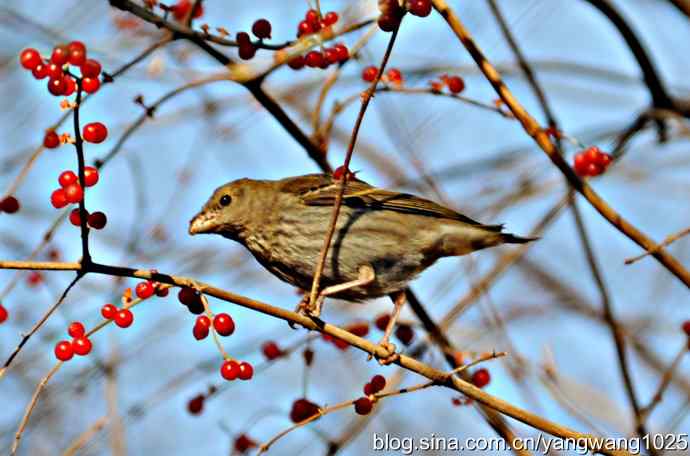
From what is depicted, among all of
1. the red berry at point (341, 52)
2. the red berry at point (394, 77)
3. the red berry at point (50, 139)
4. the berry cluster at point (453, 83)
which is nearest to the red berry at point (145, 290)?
the red berry at point (50, 139)

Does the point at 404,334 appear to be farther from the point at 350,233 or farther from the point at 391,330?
the point at 350,233

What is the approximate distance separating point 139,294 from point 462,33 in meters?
1.34

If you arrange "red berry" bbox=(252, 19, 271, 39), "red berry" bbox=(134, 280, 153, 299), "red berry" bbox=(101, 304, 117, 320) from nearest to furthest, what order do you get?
"red berry" bbox=(134, 280, 153, 299) → "red berry" bbox=(101, 304, 117, 320) → "red berry" bbox=(252, 19, 271, 39)

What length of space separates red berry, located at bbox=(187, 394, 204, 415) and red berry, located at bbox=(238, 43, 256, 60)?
1660 mm

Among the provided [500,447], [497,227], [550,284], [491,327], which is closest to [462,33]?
[497,227]

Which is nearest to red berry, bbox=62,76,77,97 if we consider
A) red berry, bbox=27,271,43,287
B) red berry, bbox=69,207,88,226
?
red berry, bbox=69,207,88,226

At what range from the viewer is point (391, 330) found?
3.55 m

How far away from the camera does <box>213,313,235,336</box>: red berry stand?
2.79 metres

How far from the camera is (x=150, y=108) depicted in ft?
10.1

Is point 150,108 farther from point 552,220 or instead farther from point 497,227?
point 552,220

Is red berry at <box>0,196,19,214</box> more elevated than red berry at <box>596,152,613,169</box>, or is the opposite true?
red berry at <box>0,196,19,214</box>

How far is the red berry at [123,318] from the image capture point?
2.59 metres

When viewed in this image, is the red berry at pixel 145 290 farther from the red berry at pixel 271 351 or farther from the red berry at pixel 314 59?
the red berry at pixel 271 351

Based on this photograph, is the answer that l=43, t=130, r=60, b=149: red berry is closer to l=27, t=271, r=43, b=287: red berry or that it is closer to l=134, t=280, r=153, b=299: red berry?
l=134, t=280, r=153, b=299: red berry
